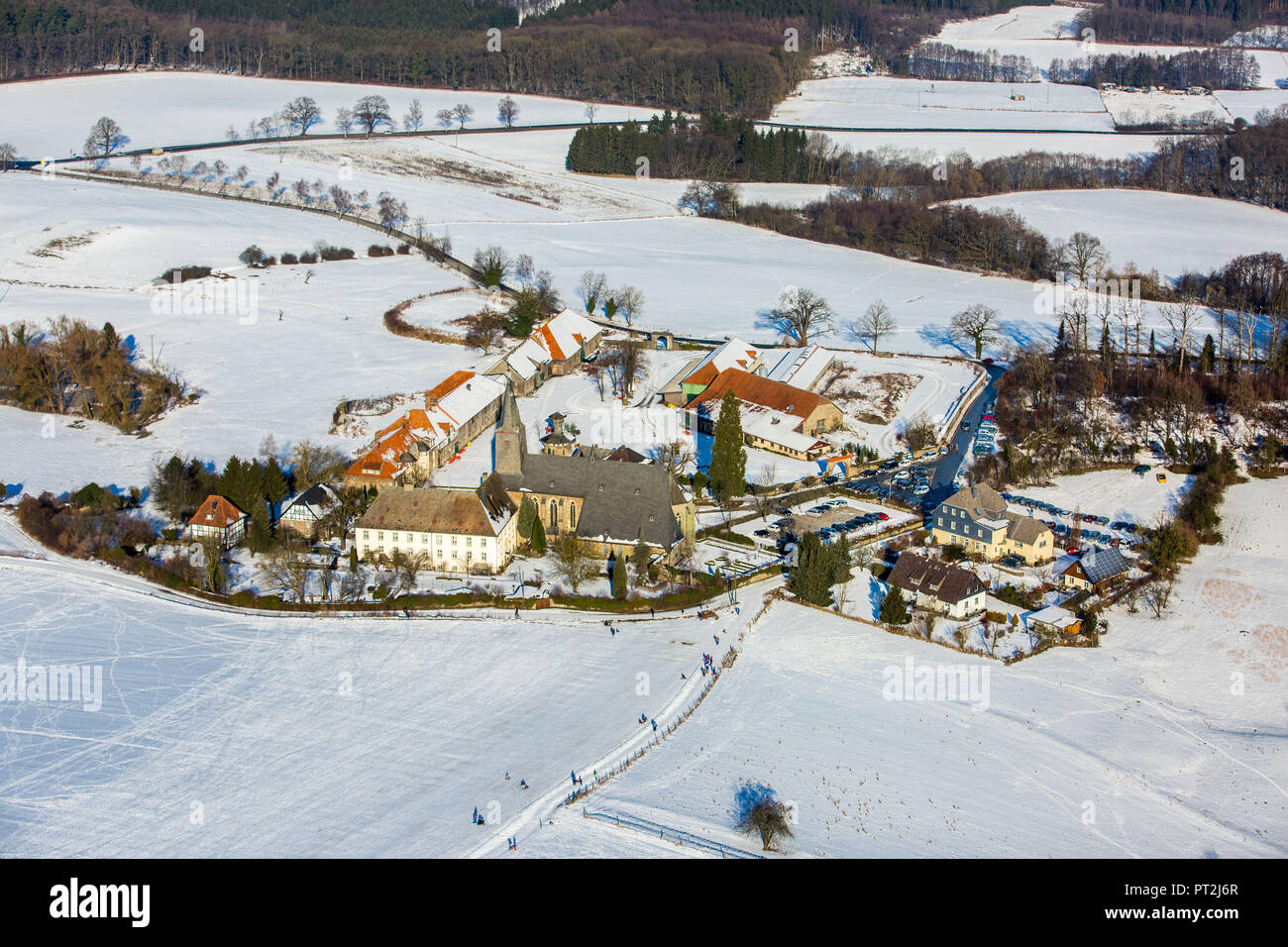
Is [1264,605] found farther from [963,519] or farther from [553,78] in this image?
[553,78]

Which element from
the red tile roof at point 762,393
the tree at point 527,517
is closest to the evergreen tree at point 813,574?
the tree at point 527,517

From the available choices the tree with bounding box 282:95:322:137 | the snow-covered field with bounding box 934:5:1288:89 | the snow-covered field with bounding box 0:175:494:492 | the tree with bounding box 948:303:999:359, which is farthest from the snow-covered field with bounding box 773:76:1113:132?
the snow-covered field with bounding box 0:175:494:492

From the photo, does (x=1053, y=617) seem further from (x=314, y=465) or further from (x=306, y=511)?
(x=314, y=465)

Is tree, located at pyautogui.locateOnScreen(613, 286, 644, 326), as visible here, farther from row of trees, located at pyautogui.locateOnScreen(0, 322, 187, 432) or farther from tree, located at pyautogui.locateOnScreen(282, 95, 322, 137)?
tree, located at pyautogui.locateOnScreen(282, 95, 322, 137)

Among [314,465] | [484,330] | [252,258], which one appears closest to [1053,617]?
[314,465]

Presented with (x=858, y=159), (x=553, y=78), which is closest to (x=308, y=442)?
(x=858, y=159)
